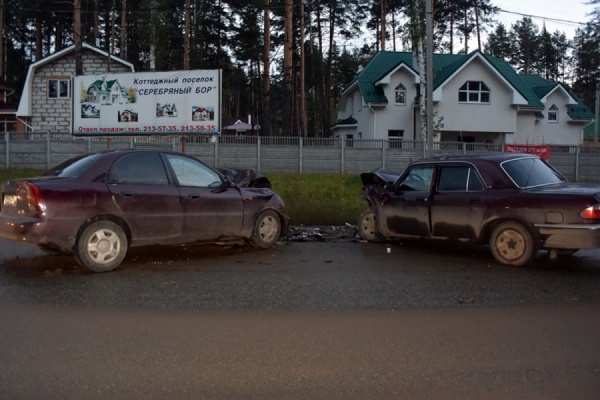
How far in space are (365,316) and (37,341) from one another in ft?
9.74

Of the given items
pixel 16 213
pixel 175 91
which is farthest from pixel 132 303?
pixel 175 91

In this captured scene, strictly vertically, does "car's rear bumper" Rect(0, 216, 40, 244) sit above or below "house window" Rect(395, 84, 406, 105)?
below

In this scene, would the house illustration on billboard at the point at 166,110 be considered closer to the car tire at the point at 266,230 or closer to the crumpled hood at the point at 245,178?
the crumpled hood at the point at 245,178

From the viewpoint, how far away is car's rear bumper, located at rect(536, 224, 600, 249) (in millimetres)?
7773

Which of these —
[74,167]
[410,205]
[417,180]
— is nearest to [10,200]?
[74,167]

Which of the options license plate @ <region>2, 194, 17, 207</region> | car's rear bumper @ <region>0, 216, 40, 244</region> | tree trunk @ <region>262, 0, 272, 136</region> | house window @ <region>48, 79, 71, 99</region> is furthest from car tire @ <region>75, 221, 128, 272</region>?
house window @ <region>48, 79, 71, 99</region>

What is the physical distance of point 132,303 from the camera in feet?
21.6

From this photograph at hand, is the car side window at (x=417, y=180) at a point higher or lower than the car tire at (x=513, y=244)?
higher

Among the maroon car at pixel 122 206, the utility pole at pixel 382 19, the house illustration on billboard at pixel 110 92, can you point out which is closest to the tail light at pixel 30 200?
the maroon car at pixel 122 206

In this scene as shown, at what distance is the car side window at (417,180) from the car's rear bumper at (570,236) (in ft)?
6.48

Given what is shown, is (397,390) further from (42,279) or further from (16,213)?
(16,213)

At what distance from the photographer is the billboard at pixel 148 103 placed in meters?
17.3

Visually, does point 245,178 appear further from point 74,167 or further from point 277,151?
point 277,151

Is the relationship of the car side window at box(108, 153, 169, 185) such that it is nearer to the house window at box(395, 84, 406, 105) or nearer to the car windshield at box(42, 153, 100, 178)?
the car windshield at box(42, 153, 100, 178)
